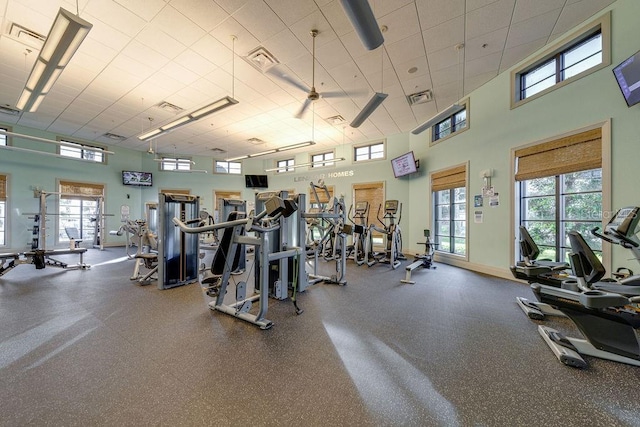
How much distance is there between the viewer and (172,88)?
16.9 ft

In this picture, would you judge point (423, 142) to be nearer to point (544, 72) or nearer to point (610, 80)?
point (544, 72)

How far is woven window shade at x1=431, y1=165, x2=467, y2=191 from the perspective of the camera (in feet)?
18.5

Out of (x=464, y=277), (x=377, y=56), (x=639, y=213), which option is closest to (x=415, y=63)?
(x=377, y=56)

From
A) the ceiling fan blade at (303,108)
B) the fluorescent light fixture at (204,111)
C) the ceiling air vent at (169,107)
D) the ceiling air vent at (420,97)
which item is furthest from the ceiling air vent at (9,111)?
the ceiling air vent at (420,97)

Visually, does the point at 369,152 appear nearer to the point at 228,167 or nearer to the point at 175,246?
the point at 228,167

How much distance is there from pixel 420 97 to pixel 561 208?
350cm

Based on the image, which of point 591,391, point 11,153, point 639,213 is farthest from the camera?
point 11,153

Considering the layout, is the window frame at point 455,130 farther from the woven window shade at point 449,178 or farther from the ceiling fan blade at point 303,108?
the ceiling fan blade at point 303,108

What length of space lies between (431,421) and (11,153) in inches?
467

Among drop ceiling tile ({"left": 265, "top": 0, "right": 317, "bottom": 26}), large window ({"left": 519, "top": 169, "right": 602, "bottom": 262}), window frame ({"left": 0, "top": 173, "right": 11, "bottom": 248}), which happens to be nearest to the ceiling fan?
drop ceiling tile ({"left": 265, "top": 0, "right": 317, "bottom": 26})

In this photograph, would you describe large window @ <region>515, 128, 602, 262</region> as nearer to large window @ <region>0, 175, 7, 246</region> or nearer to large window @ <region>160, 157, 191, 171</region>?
large window @ <region>160, 157, 191, 171</region>

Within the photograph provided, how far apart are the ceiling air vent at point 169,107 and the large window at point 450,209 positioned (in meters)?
7.02

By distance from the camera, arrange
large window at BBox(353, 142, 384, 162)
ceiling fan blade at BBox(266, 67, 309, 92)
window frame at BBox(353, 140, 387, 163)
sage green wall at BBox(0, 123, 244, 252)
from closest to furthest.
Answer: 1. ceiling fan blade at BBox(266, 67, 309, 92)
2. sage green wall at BBox(0, 123, 244, 252)
3. window frame at BBox(353, 140, 387, 163)
4. large window at BBox(353, 142, 384, 162)

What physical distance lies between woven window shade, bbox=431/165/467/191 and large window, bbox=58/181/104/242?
438 inches
